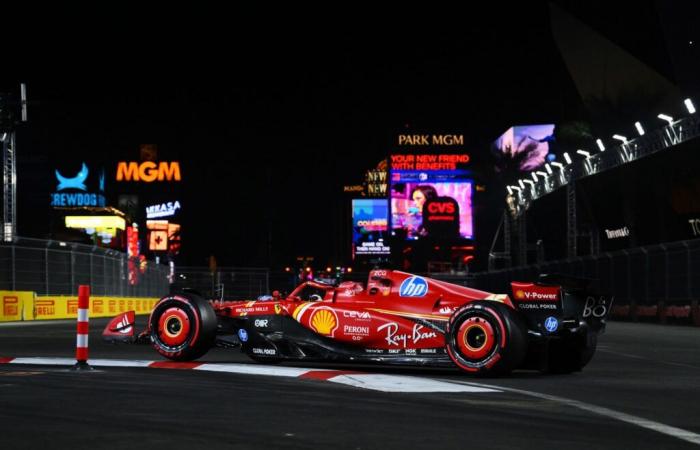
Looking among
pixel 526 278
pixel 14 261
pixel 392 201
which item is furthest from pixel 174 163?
pixel 14 261

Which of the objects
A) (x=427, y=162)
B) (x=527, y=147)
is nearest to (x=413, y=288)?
(x=527, y=147)

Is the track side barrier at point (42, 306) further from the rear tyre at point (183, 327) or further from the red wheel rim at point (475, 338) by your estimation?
the red wheel rim at point (475, 338)

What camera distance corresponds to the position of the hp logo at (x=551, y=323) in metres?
11.4

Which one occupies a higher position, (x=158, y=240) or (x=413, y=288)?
(x=158, y=240)

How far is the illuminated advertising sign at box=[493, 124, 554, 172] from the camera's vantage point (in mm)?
108500

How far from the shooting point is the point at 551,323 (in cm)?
1140

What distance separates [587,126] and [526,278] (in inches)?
1733

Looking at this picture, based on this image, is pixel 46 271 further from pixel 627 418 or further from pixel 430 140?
pixel 430 140

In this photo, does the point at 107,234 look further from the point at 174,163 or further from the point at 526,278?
the point at 526,278

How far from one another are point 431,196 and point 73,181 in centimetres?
4223

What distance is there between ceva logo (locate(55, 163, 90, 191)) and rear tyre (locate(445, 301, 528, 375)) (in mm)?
93307

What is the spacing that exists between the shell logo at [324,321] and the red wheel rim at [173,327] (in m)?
1.56

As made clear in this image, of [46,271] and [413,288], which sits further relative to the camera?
[46,271]

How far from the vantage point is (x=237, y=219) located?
17062 centimetres
